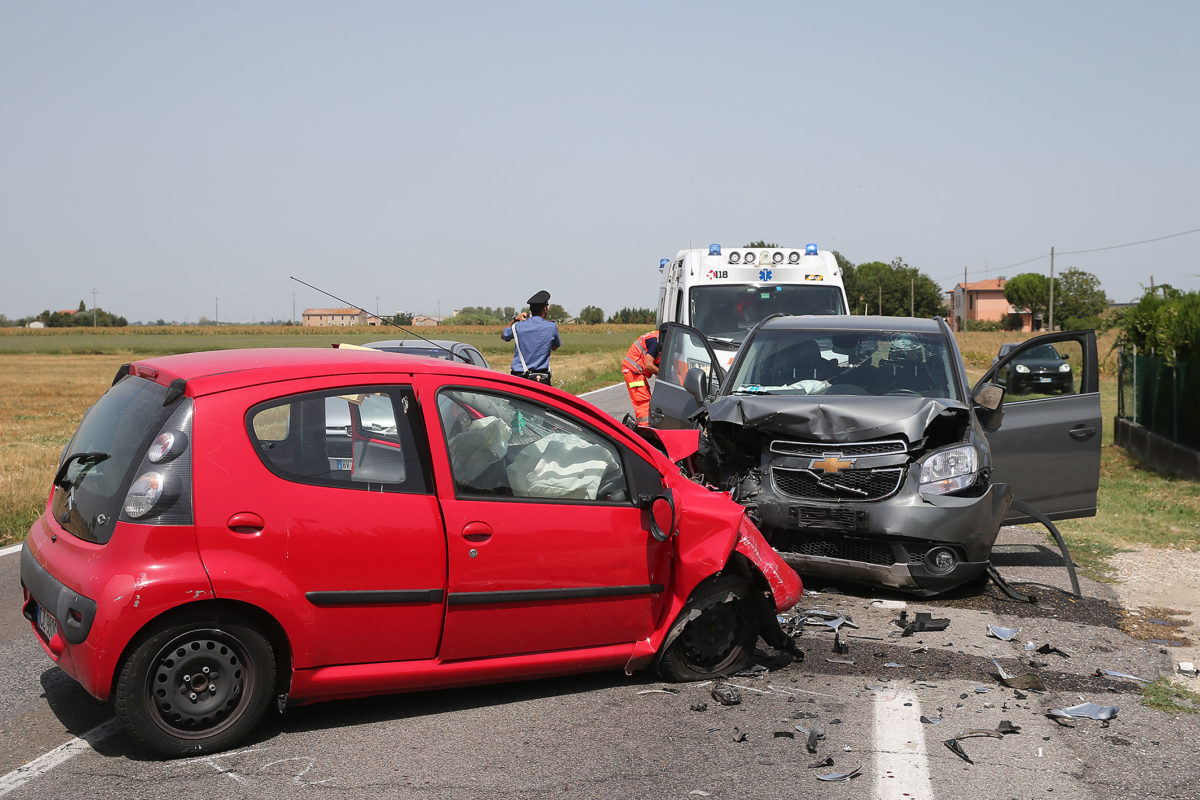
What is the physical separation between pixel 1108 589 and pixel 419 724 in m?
5.29

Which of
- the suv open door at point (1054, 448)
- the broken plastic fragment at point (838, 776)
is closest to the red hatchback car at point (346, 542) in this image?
the broken plastic fragment at point (838, 776)

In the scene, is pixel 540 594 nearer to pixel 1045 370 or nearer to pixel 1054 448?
pixel 1054 448

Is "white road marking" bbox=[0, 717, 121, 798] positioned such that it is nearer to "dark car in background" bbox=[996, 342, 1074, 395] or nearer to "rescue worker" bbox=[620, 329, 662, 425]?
"dark car in background" bbox=[996, 342, 1074, 395]

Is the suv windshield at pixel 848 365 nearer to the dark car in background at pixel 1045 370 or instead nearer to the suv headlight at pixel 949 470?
the dark car in background at pixel 1045 370

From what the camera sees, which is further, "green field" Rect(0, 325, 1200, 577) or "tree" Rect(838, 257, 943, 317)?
"tree" Rect(838, 257, 943, 317)

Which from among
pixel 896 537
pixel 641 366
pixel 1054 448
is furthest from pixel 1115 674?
pixel 641 366

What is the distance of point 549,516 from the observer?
5082 mm

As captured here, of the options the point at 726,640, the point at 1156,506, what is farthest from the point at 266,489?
the point at 1156,506

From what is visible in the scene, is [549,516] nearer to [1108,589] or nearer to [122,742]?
[122,742]

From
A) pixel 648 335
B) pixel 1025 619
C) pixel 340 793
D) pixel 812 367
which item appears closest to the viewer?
pixel 340 793

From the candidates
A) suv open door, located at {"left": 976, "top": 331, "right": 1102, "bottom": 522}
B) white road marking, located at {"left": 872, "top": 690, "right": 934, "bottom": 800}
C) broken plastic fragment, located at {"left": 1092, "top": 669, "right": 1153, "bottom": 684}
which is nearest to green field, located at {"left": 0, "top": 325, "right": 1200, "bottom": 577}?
suv open door, located at {"left": 976, "top": 331, "right": 1102, "bottom": 522}

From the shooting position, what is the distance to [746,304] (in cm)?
1587

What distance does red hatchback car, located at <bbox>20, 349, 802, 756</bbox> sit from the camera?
14.4 ft

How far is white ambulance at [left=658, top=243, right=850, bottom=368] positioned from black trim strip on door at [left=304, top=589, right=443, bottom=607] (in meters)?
11.2
